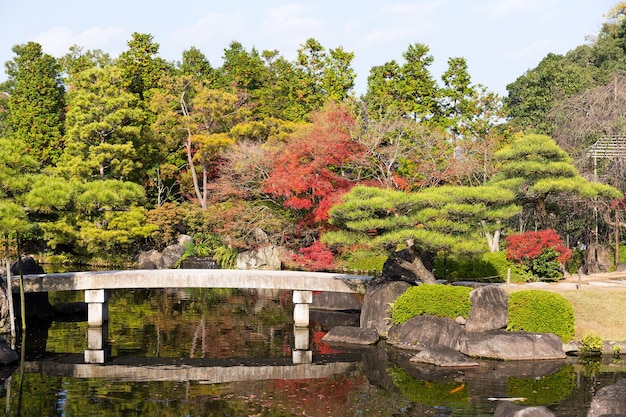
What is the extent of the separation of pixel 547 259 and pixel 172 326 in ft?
46.9

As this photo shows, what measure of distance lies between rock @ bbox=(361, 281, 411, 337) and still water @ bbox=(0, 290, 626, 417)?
160 centimetres

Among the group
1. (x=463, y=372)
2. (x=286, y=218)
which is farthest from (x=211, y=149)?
(x=463, y=372)

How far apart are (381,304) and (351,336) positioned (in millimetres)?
1627

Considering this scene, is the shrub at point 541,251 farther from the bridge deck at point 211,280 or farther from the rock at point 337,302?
the rock at point 337,302

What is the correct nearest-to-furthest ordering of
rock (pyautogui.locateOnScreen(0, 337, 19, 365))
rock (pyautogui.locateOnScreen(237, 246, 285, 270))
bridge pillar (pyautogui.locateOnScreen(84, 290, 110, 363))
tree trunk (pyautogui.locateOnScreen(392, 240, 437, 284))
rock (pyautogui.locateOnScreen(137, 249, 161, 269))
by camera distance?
rock (pyautogui.locateOnScreen(0, 337, 19, 365)) → bridge pillar (pyautogui.locateOnScreen(84, 290, 110, 363)) → tree trunk (pyautogui.locateOnScreen(392, 240, 437, 284)) → rock (pyautogui.locateOnScreen(237, 246, 285, 270)) → rock (pyautogui.locateOnScreen(137, 249, 161, 269))

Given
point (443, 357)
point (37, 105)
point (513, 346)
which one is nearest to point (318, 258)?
point (513, 346)

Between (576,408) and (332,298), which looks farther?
(332,298)

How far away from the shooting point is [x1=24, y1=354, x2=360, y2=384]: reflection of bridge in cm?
2041

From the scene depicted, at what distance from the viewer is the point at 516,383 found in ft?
65.3

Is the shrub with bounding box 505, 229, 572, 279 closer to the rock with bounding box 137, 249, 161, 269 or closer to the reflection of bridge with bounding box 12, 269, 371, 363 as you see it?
the reflection of bridge with bounding box 12, 269, 371, 363

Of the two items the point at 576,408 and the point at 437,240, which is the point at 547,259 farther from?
the point at 576,408

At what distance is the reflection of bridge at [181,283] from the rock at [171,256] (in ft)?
53.2

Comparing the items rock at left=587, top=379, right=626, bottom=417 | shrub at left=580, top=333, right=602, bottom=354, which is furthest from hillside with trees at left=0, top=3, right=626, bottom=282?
rock at left=587, top=379, right=626, bottom=417

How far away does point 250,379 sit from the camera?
2028 centimetres
